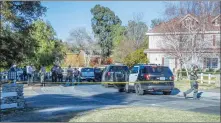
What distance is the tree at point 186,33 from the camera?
24328 millimetres

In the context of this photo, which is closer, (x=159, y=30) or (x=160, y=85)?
(x=160, y=85)

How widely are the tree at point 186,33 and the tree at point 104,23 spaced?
10531 mm

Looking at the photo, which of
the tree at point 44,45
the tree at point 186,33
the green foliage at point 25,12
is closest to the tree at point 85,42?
the green foliage at point 25,12

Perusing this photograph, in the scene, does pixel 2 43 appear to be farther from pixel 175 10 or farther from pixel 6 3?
pixel 175 10

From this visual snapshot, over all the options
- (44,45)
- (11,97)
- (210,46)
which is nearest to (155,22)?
(210,46)

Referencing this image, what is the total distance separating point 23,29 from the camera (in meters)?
20.9

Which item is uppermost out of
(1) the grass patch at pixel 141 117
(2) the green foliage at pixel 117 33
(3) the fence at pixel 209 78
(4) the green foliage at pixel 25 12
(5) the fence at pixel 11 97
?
(4) the green foliage at pixel 25 12

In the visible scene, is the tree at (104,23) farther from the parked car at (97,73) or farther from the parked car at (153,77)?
the parked car at (153,77)

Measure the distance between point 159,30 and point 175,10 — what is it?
283 centimetres

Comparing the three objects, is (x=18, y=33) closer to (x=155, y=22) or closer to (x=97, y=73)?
(x=97, y=73)

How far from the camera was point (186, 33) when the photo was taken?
96.8 feet

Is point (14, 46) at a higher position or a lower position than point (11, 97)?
higher

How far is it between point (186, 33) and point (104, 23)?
57.8 feet

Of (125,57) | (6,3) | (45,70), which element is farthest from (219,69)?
(6,3)
